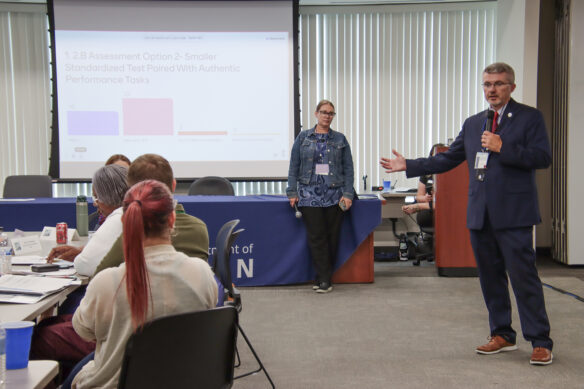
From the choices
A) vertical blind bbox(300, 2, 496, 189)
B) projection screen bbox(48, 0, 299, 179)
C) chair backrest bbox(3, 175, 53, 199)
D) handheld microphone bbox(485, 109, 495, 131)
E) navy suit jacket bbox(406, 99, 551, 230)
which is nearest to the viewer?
navy suit jacket bbox(406, 99, 551, 230)

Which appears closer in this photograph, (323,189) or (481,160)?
(481,160)

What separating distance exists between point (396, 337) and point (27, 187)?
3719 millimetres


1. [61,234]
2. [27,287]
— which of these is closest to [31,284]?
[27,287]

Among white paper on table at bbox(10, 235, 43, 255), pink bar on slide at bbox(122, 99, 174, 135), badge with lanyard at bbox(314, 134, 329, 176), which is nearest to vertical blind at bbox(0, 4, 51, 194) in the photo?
pink bar on slide at bbox(122, 99, 174, 135)

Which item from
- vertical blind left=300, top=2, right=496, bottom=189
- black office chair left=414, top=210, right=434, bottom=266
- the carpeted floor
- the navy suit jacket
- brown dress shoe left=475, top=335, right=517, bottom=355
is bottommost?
the carpeted floor

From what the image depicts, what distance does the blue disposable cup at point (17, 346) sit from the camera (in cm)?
127

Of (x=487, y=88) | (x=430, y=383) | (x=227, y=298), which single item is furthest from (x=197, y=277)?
(x=487, y=88)

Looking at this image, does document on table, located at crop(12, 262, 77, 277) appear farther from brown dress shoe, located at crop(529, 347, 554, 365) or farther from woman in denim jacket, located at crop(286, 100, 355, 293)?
woman in denim jacket, located at crop(286, 100, 355, 293)

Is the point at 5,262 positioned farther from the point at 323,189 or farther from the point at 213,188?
the point at 213,188

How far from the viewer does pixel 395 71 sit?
256 inches

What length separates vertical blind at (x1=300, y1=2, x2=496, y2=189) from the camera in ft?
21.2

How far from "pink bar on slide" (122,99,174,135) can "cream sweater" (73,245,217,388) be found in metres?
4.89

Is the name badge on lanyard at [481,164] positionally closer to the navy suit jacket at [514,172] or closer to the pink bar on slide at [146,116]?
the navy suit jacket at [514,172]

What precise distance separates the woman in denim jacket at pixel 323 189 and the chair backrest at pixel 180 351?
3.01 metres
